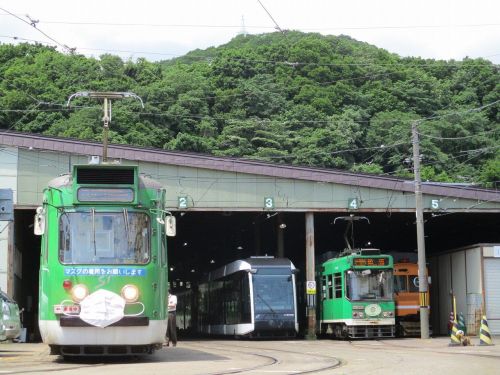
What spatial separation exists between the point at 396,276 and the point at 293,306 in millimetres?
5232

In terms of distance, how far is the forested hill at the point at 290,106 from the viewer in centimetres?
5881

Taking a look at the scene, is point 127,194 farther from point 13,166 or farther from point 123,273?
point 13,166

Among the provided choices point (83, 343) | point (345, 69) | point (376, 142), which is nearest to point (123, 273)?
point (83, 343)

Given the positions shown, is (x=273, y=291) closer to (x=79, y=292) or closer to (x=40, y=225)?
(x=40, y=225)

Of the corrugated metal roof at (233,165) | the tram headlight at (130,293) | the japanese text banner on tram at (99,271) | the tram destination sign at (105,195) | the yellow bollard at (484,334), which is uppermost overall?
the corrugated metal roof at (233,165)

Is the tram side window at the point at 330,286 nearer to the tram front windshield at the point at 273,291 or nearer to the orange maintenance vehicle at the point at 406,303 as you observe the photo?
the tram front windshield at the point at 273,291

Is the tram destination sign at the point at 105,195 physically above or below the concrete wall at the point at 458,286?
above

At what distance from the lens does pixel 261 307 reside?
32000 millimetres

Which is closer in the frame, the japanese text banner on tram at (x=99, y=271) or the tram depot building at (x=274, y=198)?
the japanese text banner on tram at (x=99, y=271)

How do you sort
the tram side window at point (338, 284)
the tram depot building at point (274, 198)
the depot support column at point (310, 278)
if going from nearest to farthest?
the tram side window at point (338, 284)
the tram depot building at point (274, 198)
the depot support column at point (310, 278)

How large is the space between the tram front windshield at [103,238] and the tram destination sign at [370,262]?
55.0 ft

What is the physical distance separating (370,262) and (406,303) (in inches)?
163

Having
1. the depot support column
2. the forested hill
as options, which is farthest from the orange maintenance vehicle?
the forested hill

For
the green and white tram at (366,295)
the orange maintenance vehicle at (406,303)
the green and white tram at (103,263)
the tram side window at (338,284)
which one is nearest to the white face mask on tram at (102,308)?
the green and white tram at (103,263)
